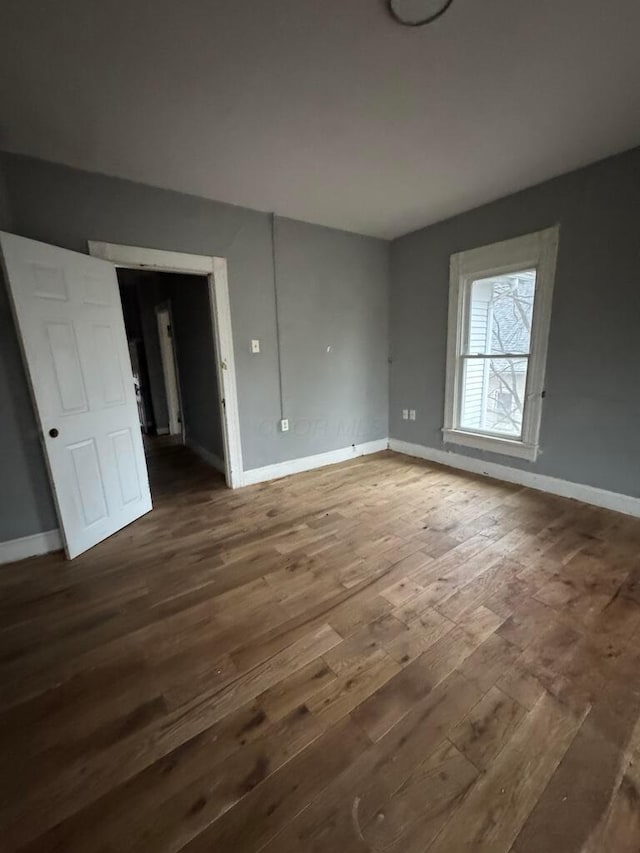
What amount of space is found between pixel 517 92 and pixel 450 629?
9.09ft

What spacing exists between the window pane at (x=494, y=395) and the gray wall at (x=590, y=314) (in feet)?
0.96

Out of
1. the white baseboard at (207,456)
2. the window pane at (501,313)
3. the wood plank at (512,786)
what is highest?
the window pane at (501,313)

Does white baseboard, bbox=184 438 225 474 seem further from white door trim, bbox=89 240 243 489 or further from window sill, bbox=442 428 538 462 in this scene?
window sill, bbox=442 428 538 462

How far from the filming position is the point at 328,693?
1.37 meters

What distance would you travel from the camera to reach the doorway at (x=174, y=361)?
13.0 feet

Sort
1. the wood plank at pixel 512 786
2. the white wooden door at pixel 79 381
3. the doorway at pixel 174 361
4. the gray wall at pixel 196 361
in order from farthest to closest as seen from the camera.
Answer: the doorway at pixel 174 361 < the gray wall at pixel 196 361 < the white wooden door at pixel 79 381 < the wood plank at pixel 512 786

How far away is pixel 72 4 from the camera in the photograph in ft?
4.29

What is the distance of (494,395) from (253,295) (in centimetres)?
263

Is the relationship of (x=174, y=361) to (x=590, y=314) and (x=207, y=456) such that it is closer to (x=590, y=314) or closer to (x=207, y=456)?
(x=207, y=456)

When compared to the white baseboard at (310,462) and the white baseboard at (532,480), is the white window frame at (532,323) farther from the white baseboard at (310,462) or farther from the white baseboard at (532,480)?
the white baseboard at (310,462)

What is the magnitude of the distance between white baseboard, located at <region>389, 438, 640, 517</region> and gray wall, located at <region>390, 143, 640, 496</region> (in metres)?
0.06

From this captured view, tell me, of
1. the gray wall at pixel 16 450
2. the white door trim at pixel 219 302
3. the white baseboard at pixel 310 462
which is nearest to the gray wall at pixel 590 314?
the white baseboard at pixel 310 462

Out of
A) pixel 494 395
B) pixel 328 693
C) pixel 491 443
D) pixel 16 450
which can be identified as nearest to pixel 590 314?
pixel 494 395

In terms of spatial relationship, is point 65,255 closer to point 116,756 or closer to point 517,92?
point 116,756
